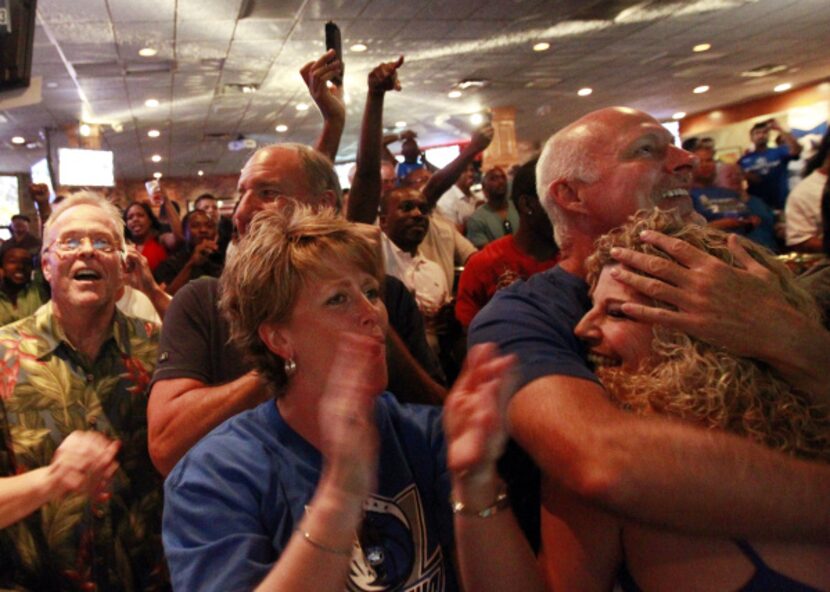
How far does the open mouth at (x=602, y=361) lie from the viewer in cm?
132

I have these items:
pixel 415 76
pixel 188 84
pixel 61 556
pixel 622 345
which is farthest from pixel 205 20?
pixel 622 345

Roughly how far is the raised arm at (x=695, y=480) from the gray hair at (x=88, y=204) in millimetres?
1657

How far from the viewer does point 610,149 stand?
172 centimetres

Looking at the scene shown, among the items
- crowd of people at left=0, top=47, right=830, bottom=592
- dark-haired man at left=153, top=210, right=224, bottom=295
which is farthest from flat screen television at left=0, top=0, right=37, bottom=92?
dark-haired man at left=153, top=210, right=224, bottom=295

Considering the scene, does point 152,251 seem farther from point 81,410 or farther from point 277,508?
point 277,508

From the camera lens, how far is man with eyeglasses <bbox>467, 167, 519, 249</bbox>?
5055mm

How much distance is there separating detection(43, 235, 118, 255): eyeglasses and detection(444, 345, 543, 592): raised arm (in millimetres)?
1407

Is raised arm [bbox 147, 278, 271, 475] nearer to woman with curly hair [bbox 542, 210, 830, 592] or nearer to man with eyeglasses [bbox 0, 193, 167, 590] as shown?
man with eyeglasses [bbox 0, 193, 167, 590]

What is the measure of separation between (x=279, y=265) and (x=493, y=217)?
4.02m

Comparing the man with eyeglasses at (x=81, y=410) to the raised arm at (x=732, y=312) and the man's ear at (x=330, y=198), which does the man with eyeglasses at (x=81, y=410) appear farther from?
the raised arm at (x=732, y=312)

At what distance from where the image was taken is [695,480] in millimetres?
1017

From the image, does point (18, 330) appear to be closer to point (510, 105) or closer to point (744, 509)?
A: point (744, 509)

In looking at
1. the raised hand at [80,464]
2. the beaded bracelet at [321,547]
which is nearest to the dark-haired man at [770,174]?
the raised hand at [80,464]

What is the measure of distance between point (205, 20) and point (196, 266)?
394cm
